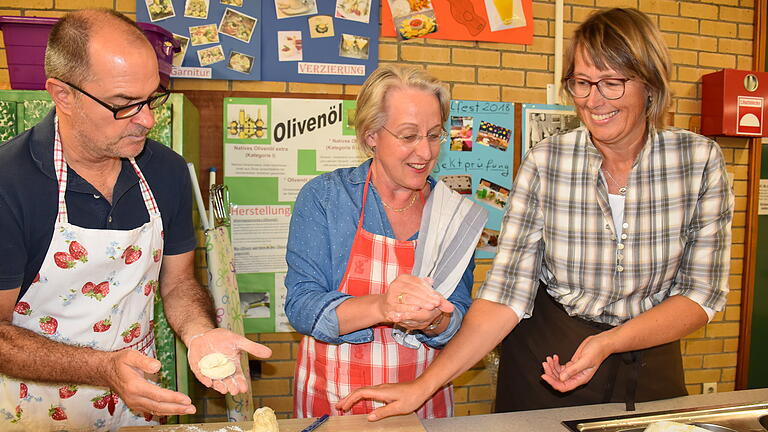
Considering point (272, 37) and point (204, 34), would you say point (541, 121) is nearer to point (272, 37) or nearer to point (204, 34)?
point (272, 37)

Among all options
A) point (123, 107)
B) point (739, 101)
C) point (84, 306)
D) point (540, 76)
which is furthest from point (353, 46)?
point (739, 101)

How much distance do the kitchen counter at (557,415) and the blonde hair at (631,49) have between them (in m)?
0.84

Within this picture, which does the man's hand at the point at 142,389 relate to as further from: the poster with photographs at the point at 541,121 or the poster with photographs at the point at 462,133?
the poster with photographs at the point at 541,121

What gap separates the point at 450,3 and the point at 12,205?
2.44m

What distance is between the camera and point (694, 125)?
341cm

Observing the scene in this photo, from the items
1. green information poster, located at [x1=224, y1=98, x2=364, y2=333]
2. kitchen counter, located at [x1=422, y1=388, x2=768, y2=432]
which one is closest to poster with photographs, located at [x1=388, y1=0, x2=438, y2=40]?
green information poster, located at [x1=224, y1=98, x2=364, y2=333]

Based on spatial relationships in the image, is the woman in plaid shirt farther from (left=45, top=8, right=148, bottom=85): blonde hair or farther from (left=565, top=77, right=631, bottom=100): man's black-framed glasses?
(left=45, top=8, right=148, bottom=85): blonde hair

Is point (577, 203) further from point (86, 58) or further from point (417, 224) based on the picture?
point (86, 58)

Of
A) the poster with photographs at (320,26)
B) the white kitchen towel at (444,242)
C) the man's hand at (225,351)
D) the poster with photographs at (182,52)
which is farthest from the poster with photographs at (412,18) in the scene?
the man's hand at (225,351)

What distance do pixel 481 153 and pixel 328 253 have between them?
5.67 feet

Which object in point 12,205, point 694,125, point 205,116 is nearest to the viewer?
point 12,205

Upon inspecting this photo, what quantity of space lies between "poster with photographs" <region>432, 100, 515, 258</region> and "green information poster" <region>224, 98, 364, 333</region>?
0.59 metres

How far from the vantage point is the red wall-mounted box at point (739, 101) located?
10.4 feet

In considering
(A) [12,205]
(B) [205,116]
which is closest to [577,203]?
(A) [12,205]
